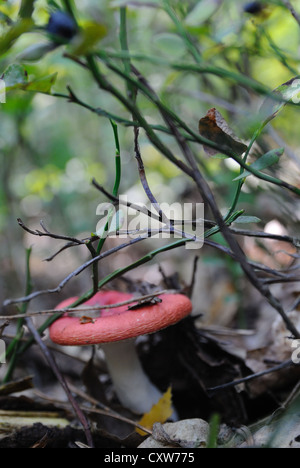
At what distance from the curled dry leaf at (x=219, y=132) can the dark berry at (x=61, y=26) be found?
14.2 inches

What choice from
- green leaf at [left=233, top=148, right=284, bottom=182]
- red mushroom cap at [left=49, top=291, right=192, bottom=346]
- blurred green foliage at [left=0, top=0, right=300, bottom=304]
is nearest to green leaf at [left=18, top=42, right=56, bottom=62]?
blurred green foliage at [left=0, top=0, right=300, bottom=304]

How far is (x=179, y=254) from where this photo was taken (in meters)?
3.27

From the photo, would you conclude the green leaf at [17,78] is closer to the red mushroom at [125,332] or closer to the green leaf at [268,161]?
the green leaf at [268,161]

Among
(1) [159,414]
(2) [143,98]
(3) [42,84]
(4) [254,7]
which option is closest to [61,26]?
(3) [42,84]

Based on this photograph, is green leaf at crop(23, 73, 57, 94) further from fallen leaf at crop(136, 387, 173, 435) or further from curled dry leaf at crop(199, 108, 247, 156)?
fallen leaf at crop(136, 387, 173, 435)

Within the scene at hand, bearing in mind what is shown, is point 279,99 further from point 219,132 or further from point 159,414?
point 159,414

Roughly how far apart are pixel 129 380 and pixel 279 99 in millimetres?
1046

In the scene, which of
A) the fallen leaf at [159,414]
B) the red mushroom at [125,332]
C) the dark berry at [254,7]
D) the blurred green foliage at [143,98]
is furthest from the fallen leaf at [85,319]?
the dark berry at [254,7]

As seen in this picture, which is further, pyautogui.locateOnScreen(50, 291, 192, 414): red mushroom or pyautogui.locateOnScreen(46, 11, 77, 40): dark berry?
pyautogui.locateOnScreen(50, 291, 192, 414): red mushroom

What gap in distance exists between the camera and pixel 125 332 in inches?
43.2

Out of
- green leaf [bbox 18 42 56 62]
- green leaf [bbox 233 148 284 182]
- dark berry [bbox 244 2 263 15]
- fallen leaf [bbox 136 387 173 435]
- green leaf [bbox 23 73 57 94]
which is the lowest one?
fallen leaf [bbox 136 387 173 435]

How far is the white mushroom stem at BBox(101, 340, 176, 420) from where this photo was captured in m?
1.39

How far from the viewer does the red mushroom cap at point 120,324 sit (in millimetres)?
1100

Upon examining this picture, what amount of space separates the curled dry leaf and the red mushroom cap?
0.50m
